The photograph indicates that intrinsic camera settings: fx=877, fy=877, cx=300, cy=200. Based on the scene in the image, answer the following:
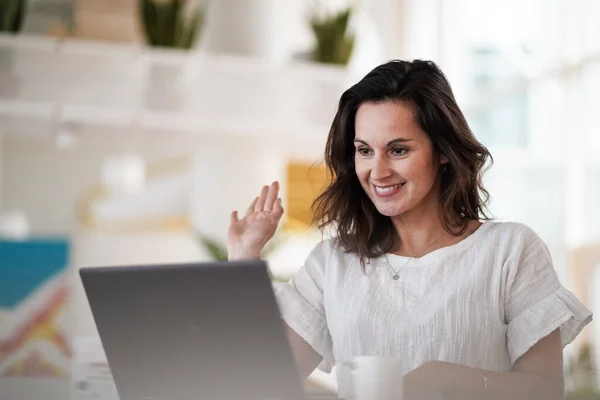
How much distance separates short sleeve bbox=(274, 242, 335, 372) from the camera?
6.95 ft

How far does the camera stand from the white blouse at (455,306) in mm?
1916

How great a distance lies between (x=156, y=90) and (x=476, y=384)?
435 cm

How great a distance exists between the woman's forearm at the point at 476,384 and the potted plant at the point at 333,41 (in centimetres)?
456

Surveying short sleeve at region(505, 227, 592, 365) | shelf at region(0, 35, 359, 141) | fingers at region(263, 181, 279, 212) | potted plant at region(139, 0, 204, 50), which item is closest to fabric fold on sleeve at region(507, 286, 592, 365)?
short sleeve at region(505, 227, 592, 365)

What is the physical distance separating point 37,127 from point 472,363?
454 cm

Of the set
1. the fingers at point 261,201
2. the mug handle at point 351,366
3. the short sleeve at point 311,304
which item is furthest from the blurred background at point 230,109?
the mug handle at point 351,366

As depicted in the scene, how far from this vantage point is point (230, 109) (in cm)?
582

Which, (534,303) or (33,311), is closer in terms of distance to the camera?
(534,303)

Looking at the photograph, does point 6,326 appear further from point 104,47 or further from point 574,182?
point 574,182

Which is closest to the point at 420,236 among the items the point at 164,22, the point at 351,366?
the point at 351,366

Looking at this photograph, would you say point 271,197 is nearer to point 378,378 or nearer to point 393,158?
point 393,158

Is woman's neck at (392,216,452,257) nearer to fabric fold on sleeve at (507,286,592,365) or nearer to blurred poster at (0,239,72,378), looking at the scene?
fabric fold on sleeve at (507,286,592,365)

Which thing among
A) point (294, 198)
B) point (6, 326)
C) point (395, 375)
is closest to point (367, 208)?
point (395, 375)

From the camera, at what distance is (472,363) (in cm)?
196
